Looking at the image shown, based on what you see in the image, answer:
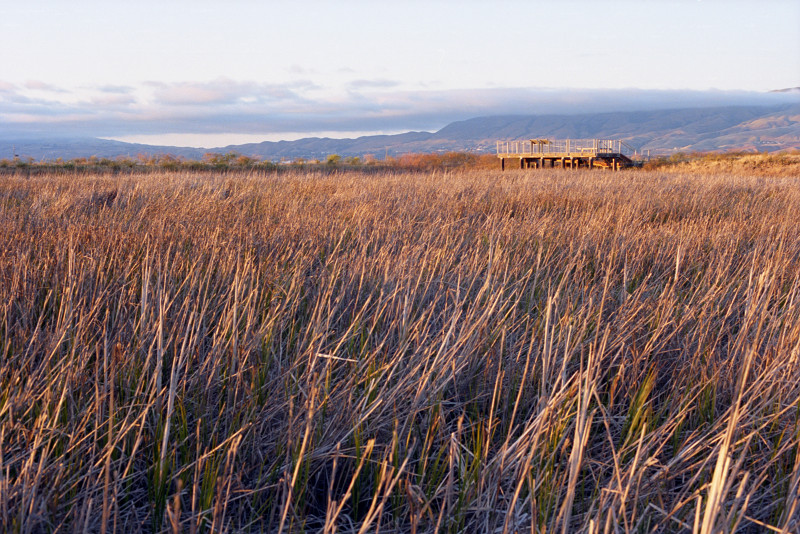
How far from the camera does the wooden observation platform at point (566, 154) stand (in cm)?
3303

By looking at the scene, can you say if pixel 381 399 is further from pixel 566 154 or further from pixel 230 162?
pixel 566 154

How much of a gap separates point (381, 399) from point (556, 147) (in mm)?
36859

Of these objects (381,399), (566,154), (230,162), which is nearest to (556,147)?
(566,154)

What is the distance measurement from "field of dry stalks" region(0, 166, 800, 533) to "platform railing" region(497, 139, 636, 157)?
100 ft

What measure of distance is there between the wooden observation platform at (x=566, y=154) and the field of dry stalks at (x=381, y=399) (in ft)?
99.0

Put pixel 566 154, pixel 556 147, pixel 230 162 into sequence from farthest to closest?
pixel 556 147 → pixel 566 154 → pixel 230 162

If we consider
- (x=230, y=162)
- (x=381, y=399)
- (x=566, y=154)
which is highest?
(x=230, y=162)

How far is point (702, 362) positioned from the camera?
257 cm

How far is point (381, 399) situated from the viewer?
5.83 ft

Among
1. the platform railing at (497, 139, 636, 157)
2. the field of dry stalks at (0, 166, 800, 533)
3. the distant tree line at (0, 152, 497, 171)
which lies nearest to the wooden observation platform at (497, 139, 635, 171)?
the platform railing at (497, 139, 636, 157)

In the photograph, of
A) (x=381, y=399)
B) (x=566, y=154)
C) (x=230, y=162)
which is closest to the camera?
(x=381, y=399)

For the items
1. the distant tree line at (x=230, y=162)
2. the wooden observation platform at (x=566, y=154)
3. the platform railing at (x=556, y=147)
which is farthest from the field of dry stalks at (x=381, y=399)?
the platform railing at (x=556, y=147)

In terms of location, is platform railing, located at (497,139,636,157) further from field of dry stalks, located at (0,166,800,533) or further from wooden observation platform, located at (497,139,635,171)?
field of dry stalks, located at (0,166,800,533)

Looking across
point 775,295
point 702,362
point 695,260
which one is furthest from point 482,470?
point 695,260
